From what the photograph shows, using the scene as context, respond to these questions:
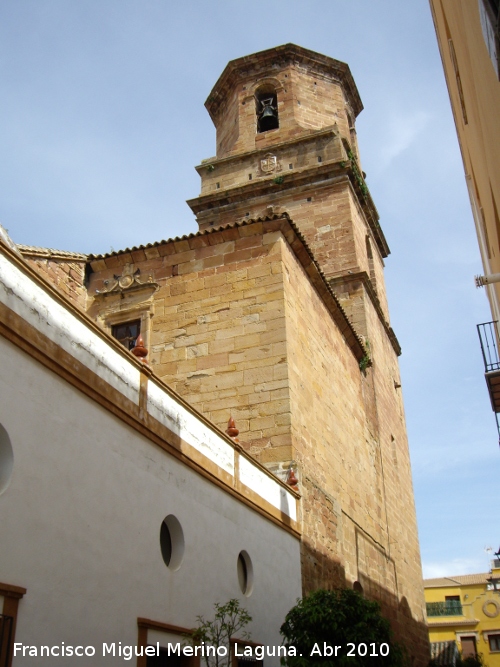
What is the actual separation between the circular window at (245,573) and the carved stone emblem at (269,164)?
13004 mm

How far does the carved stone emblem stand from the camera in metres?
19.5

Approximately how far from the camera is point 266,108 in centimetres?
2095

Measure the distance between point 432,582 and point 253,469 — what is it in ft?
101

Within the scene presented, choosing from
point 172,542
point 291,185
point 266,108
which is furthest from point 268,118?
point 172,542

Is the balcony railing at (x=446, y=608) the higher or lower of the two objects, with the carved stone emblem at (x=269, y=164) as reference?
lower

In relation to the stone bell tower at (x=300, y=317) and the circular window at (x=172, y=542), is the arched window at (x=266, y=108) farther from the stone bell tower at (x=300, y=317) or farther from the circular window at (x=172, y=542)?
the circular window at (x=172, y=542)

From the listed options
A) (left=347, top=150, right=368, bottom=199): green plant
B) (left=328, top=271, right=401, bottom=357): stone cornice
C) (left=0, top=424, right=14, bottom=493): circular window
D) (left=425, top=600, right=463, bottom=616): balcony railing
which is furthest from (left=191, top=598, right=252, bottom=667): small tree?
(left=425, top=600, right=463, bottom=616): balcony railing

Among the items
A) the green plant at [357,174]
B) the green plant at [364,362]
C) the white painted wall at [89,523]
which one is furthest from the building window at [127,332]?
the green plant at [357,174]

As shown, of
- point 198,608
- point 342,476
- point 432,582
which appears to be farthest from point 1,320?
point 432,582

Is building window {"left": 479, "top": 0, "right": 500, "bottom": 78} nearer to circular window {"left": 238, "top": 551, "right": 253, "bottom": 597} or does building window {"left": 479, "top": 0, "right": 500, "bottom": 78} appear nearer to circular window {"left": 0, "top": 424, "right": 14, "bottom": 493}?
circular window {"left": 0, "top": 424, "right": 14, "bottom": 493}

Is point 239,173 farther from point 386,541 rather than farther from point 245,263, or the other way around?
point 386,541

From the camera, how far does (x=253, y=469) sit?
29.6ft

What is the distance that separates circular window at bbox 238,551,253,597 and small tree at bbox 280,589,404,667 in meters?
0.74

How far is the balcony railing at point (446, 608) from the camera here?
3416 centimetres
